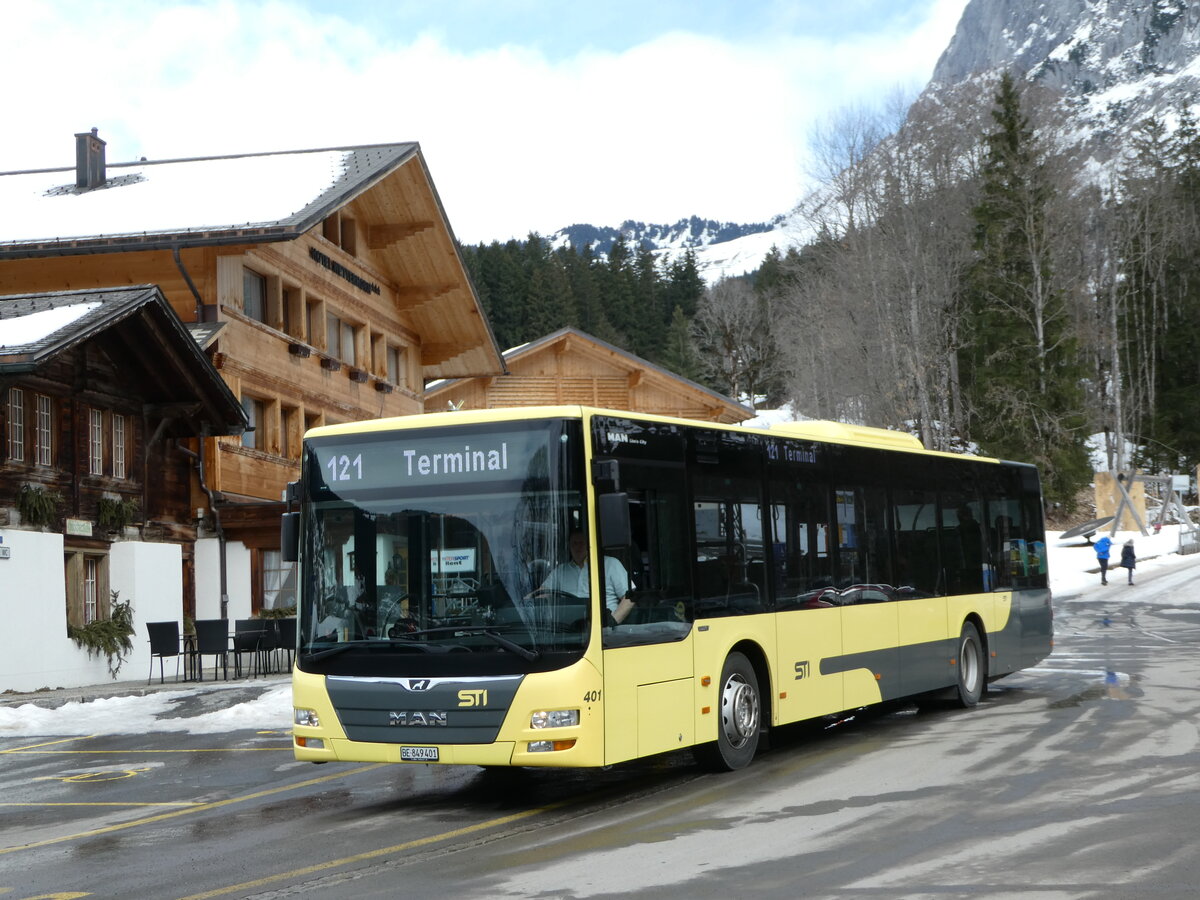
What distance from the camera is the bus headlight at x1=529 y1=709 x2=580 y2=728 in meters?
9.52

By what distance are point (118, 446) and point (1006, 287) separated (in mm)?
42433

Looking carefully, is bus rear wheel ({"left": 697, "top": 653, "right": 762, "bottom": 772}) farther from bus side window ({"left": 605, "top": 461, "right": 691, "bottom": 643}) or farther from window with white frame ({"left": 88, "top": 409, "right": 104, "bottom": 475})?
window with white frame ({"left": 88, "top": 409, "right": 104, "bottom": 475})

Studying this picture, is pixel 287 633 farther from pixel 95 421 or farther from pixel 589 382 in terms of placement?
pixel 589 382

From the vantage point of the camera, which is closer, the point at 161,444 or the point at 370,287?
the point at 161,444

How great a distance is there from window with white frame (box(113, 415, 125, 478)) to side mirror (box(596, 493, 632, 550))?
18.1m

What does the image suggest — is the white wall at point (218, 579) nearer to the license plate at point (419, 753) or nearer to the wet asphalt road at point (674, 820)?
the wet asphalt road at point (674, 820)

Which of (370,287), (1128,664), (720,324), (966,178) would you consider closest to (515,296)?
(720,324)

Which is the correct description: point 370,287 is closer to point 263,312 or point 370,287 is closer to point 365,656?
point 263,312

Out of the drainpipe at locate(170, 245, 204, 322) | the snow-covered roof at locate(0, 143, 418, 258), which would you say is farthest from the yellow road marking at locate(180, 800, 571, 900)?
the drainpipe at locate(170, 245, 204, 322)

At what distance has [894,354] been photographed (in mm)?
54250

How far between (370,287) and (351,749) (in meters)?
28.5

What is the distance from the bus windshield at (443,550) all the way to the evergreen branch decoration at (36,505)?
13970 mm

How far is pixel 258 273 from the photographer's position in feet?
103

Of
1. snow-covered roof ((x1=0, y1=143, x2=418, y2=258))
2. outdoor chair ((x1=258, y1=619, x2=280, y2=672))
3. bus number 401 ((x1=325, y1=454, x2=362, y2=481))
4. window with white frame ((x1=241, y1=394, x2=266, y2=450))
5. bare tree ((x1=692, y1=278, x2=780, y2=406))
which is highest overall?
bare tree ((x1=692, y1=278, x2=780, y2=406))
